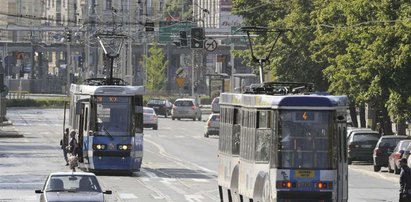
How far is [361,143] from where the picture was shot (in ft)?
196

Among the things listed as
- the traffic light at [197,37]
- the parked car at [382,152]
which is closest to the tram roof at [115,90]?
the parked car at [382,152]

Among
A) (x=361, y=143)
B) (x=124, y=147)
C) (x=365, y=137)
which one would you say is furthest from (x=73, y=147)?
(x=365, y=137)

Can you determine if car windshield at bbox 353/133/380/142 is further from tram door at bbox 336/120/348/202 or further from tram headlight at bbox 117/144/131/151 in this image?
tram door at bbox 336/120/348/202

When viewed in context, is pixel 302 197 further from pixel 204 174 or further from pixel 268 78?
pixel 268 78

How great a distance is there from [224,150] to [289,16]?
45.1 metres

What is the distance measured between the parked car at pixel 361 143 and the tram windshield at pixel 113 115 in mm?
15079

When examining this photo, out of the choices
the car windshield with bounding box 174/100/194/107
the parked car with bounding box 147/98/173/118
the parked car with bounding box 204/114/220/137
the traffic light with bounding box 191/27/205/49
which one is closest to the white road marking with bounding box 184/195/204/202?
the parked car with bounding box 204/114/220/137

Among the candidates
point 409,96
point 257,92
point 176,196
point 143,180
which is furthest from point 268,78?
point 257,92

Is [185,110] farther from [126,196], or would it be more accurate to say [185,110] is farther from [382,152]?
[126,196]

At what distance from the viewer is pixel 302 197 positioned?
95.6 ft

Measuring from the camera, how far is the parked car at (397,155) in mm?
50484

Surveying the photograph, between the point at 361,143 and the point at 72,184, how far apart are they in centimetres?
2973

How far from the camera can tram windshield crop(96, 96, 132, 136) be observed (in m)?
46.8

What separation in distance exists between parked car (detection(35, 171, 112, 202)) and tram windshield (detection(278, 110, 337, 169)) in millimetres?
4041
